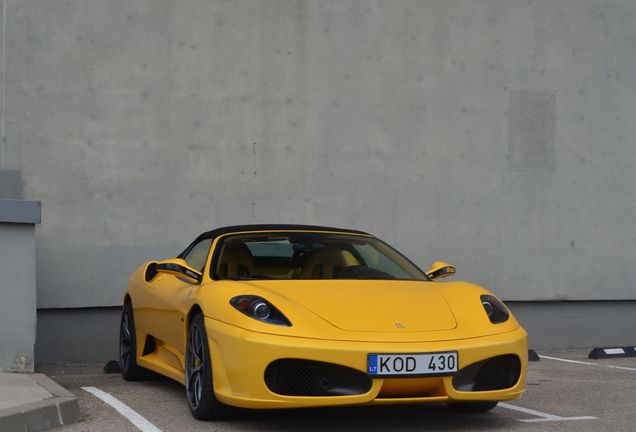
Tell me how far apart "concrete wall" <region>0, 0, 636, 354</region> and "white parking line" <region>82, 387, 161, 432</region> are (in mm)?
2847

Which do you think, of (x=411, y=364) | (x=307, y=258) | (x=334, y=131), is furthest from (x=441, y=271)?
(x=334, y=131)

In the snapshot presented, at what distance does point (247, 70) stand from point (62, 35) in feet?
6.57

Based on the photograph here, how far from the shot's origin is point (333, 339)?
12.7ft

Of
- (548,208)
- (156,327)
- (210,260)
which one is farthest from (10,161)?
(548,208)

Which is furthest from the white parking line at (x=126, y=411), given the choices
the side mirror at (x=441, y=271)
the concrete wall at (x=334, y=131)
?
the concrete wall at (x=334, y=131)

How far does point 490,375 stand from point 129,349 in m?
3.20

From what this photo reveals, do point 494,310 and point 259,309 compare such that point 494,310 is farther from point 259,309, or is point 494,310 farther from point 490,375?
point 259,309

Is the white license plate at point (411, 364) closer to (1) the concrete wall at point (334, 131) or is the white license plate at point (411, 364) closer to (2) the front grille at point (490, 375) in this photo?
(2) the front grille at point (490, 375)

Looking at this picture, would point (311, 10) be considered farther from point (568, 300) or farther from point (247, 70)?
point (568, 300)

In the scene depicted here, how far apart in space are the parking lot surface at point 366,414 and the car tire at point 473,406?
4cm

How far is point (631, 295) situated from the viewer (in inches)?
405

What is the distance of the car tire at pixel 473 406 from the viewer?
4.65 m

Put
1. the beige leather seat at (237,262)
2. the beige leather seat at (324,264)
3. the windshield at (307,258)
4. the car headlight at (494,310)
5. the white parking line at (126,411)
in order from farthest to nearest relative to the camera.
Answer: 1. the beige leather seat at (324,264)
2. the windshield at (307,258)
3. the beige leather seat at (237,262)
4. the car headlight at (494,310)
5. the white parking line at (126,411)

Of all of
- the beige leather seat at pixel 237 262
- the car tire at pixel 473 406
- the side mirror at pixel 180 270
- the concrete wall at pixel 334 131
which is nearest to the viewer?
the car tire at pixel 473 406
